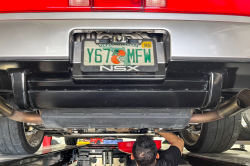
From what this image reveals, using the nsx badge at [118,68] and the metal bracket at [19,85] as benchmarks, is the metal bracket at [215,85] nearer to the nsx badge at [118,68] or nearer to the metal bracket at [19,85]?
the nsx badge at [118,68]

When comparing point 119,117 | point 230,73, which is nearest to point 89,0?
point 119,117

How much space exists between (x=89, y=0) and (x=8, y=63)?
0.46 metres

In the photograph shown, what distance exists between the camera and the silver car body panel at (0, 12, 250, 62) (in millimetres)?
883

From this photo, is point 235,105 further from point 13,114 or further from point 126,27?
point 13,114

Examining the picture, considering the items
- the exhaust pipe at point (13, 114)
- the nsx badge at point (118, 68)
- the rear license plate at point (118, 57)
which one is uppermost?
the rear license plate at point (118, 57)

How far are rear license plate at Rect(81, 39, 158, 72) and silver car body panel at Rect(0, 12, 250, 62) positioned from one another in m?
0.08

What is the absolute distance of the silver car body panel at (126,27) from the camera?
0.88 m

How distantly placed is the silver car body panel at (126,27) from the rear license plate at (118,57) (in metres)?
0.08

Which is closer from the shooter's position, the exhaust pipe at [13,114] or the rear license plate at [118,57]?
the rear license plate at [118,57]

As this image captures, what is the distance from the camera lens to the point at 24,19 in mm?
912

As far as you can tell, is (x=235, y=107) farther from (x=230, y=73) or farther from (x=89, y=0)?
(x=89, y=0)

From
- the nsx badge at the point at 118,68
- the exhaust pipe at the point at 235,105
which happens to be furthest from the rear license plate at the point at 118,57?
the exhaust pipe at the point at 235,105

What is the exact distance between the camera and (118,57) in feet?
2.95

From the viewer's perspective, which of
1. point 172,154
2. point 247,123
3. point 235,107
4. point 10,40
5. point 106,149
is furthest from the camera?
point 247,123
